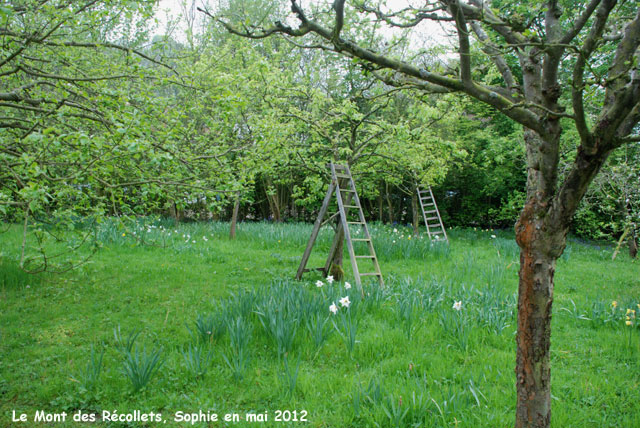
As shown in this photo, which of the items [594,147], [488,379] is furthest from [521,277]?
[488,379]

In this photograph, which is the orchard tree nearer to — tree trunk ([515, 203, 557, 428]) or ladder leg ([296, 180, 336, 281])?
tree trunk ([515, 203, 557, 428])

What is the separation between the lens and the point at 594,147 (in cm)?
167

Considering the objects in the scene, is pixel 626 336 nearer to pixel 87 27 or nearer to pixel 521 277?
pixel 521 277

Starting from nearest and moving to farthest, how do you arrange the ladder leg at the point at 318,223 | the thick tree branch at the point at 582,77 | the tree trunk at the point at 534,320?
the thick tree branch at the point at 582,77 < the tree trunk at the point at 534,320 < the ladder leg at the point at 318,223

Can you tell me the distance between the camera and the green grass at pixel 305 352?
272 centimetres

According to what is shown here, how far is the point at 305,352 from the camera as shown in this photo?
3469 millimetres

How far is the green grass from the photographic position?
272 centimetres

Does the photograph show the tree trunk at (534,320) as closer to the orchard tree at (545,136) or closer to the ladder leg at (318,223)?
the orchard tree at (545,136)

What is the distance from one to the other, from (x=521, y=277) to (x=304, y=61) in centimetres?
1543

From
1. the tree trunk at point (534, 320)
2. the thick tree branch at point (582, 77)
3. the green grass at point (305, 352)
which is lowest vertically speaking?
the green grass at point (305, 352)

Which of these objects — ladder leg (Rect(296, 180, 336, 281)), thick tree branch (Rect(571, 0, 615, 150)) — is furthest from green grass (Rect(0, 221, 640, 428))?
thick tree branch (Rect(571, 0, 615, 150))

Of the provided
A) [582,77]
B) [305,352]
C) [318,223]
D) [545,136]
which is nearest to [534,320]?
[545,136]

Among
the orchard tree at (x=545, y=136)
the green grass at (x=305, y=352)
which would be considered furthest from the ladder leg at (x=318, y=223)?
the orchard tree at (x=545, y=136)

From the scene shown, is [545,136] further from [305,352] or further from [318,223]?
[318,223]
